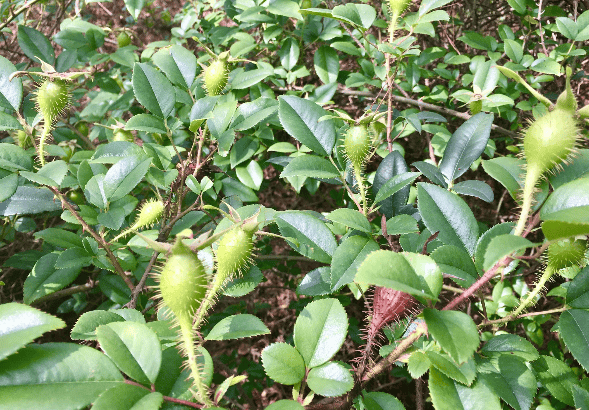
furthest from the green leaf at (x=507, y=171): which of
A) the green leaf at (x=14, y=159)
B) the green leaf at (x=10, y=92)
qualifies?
the green leaf at (x=10, y=92)

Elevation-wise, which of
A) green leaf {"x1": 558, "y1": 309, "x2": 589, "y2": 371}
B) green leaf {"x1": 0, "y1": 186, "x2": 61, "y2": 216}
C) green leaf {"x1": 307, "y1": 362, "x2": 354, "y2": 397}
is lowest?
green leaf {"x1": 307, "y1": 362, "x2": 354, "y2": 397}

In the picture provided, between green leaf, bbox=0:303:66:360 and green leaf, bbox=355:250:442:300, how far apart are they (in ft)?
1.64

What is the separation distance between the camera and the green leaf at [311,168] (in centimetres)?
119

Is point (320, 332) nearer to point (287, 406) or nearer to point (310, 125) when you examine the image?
point (287, 406)

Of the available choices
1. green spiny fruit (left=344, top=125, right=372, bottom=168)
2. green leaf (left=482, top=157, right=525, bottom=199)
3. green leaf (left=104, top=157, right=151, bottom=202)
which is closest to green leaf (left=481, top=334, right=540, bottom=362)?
green leaf (left=482, top=157, right=525, bottom=199)

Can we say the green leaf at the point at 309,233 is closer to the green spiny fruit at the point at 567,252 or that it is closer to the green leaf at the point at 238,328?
the green leaf at the point at 238,328

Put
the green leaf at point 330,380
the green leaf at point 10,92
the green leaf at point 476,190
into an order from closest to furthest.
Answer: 1. the green leaf at point 330,380
2. the green leaf at point 476,190
3. the green leaf at point 10,92

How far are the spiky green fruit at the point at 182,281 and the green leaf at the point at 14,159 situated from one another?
0.71m

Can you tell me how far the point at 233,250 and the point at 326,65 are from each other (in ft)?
4.39

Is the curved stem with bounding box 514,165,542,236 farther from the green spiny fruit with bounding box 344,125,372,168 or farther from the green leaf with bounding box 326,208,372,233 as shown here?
the green spiny fruit with bounding box 344,125,372,168

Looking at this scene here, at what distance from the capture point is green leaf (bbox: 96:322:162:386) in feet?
2.43

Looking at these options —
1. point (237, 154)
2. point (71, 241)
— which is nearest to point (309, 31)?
point (237, 154)

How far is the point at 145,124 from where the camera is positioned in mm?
1437

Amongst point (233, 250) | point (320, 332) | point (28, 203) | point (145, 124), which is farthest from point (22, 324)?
point (145, 124)
